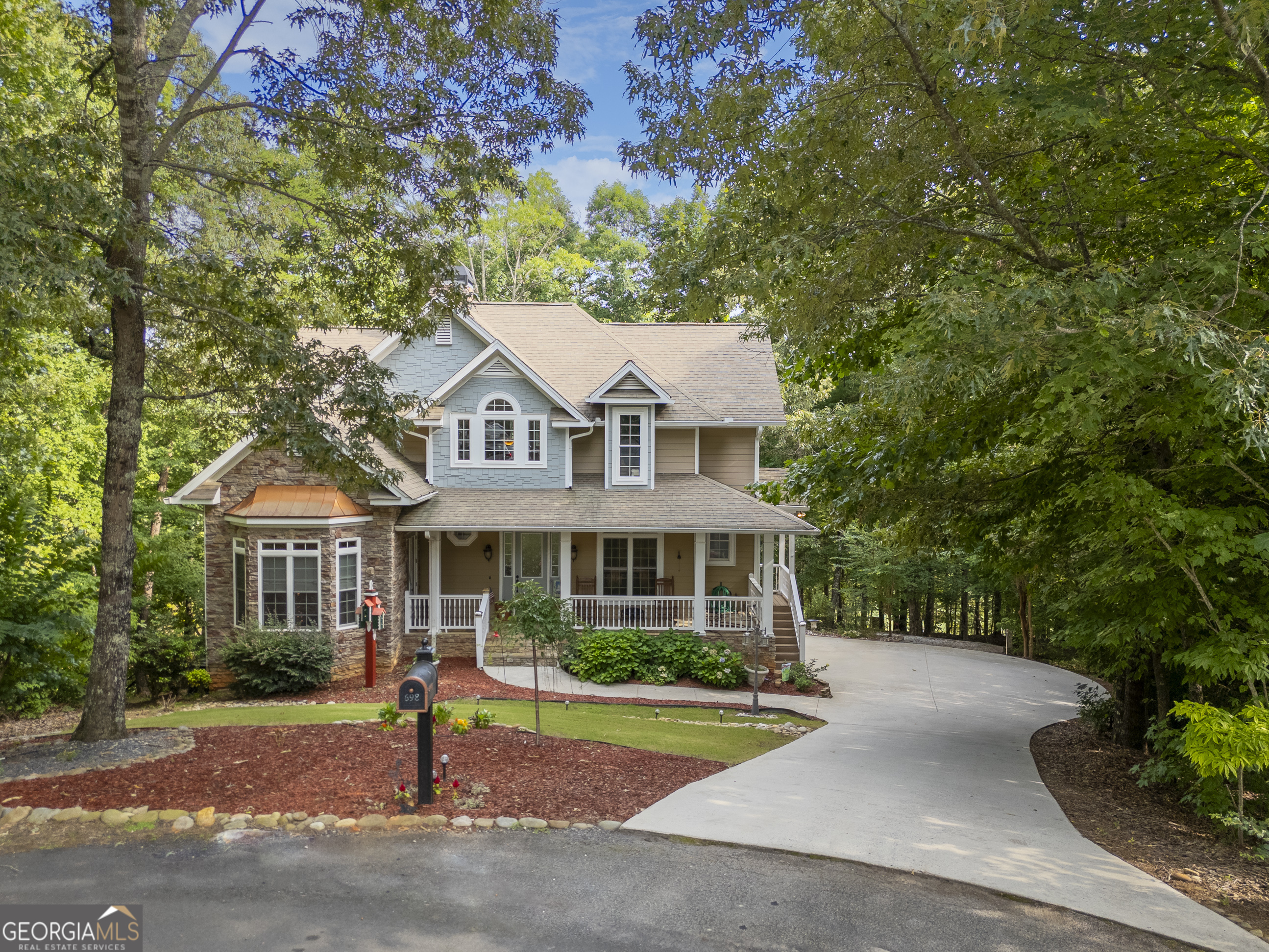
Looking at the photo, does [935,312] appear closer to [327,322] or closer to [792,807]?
[792,807]

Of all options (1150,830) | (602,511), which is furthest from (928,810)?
(602,511)

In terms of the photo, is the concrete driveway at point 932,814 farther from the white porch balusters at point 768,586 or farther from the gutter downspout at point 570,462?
the gutter downspout at point 570,462

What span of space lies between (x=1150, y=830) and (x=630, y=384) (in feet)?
41.2

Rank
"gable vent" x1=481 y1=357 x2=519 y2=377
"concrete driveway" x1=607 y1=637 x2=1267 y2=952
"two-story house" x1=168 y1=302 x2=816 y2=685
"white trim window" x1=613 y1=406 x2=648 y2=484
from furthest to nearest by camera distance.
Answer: "white trim window" x1=613 y1=406 x2=648 y2=484
"gable vent" x1=481 y1=357 x2=519 y2=377
"two-story house" x1=168 y1=302 x2=816 y2=685
"concrete driveway" x1=607 y1=637 x2=1267 y2=952

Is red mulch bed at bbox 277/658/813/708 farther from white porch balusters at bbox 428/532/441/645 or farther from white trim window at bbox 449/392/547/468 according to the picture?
white trim window at bbox 449/392/547/468

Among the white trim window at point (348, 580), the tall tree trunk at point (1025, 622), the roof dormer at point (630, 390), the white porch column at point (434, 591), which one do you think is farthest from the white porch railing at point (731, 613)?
the tall tree trunk at point (1025, 622)

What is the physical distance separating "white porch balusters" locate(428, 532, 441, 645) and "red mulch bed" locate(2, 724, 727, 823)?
6.94m

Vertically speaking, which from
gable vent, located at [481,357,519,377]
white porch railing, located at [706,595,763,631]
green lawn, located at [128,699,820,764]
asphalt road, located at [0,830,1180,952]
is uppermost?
gable vent, located at [481,357,519,377]

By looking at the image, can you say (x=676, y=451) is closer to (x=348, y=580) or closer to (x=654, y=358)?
(x=654, y=358)

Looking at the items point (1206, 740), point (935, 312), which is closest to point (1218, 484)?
point (1206, 740)

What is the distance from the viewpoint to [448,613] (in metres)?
16.8

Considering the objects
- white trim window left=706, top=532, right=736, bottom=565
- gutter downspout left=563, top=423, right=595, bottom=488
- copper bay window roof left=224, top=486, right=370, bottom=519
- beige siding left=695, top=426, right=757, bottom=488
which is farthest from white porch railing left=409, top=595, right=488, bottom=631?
beige siding left=695, top=426, right=757, bottom=488

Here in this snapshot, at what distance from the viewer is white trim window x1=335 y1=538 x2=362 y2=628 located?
48.0 ft

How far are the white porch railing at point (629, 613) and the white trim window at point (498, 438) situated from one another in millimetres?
3444
